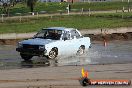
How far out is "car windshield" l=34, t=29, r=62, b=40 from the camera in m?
22.6

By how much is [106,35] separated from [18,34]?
700 centimetres

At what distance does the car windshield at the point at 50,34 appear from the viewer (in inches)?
891

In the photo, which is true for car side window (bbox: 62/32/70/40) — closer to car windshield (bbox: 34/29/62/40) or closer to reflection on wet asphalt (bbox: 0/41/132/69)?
car windshield (bbox: 34/29/62/40)

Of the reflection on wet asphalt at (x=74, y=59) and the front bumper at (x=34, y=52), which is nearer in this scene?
the reflection on wet asphalt at (x=74, y=59)

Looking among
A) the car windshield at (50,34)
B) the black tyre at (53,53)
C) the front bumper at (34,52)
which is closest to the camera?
the front bumper at (34,52)

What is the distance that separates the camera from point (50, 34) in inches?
896

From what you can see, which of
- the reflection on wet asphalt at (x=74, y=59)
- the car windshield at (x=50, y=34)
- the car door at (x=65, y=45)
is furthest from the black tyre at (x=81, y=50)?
the car windshield at (x=50, y=34)

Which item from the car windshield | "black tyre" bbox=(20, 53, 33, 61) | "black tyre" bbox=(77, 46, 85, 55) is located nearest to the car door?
the car windshield

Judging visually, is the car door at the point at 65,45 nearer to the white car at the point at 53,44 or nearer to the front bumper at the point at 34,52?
the white car at the point at 53,44

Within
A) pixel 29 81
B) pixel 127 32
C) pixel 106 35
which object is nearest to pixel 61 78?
pixel 29 81

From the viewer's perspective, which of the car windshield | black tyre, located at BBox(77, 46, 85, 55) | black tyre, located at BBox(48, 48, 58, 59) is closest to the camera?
black tyre, located at BBox(48, 48, 58, 59)

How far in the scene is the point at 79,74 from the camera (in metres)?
16.4

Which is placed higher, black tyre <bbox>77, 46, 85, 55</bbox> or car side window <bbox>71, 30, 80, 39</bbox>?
car side window <bbox>71, 30, 80, 39</bbox>

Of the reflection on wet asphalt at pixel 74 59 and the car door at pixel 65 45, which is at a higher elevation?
the car door at pixel 65 45
